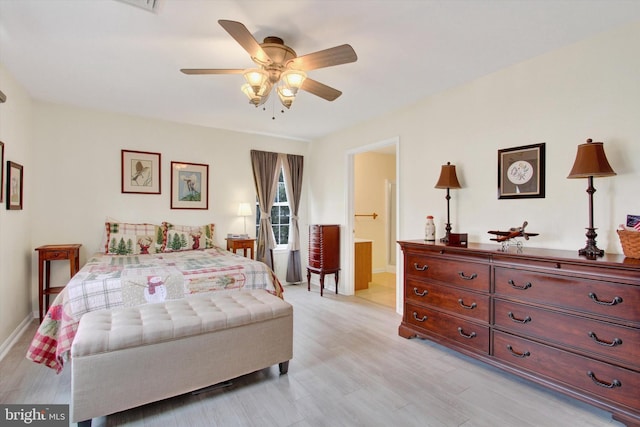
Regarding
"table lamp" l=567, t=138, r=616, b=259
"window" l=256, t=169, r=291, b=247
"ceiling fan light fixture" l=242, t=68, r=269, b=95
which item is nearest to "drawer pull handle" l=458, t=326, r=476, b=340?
"table lamp" l=567, t=138, r=616, b=259

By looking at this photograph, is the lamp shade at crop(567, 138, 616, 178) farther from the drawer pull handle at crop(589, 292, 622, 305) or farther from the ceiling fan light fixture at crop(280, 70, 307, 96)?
the ceiling fan light fixture at crop(280, 70, 307, 96)

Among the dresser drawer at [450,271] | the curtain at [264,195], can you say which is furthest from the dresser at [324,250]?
the dresser drawer at [450,271]

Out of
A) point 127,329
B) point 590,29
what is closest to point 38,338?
point 127,329

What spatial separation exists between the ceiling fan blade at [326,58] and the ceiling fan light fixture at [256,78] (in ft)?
0.64

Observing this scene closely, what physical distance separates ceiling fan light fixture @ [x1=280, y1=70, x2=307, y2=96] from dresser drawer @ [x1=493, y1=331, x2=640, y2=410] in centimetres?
238

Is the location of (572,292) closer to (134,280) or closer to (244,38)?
(244,38)

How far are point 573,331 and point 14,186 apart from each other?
15.8ft

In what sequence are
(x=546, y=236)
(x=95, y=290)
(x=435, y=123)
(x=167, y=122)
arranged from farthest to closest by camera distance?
(x=167, y=122), (x=435, y=123), (x=546, y=236), (x=95, y=290)

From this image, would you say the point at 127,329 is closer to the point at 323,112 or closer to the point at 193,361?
the point at 193,361

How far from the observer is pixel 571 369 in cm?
202

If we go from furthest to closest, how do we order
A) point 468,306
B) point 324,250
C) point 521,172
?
point 324,250 < point 521,172 < point 468,306

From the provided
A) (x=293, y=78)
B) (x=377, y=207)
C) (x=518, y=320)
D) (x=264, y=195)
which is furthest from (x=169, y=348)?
(x=377, y=207)

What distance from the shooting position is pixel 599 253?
2111mm

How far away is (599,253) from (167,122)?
492cm
